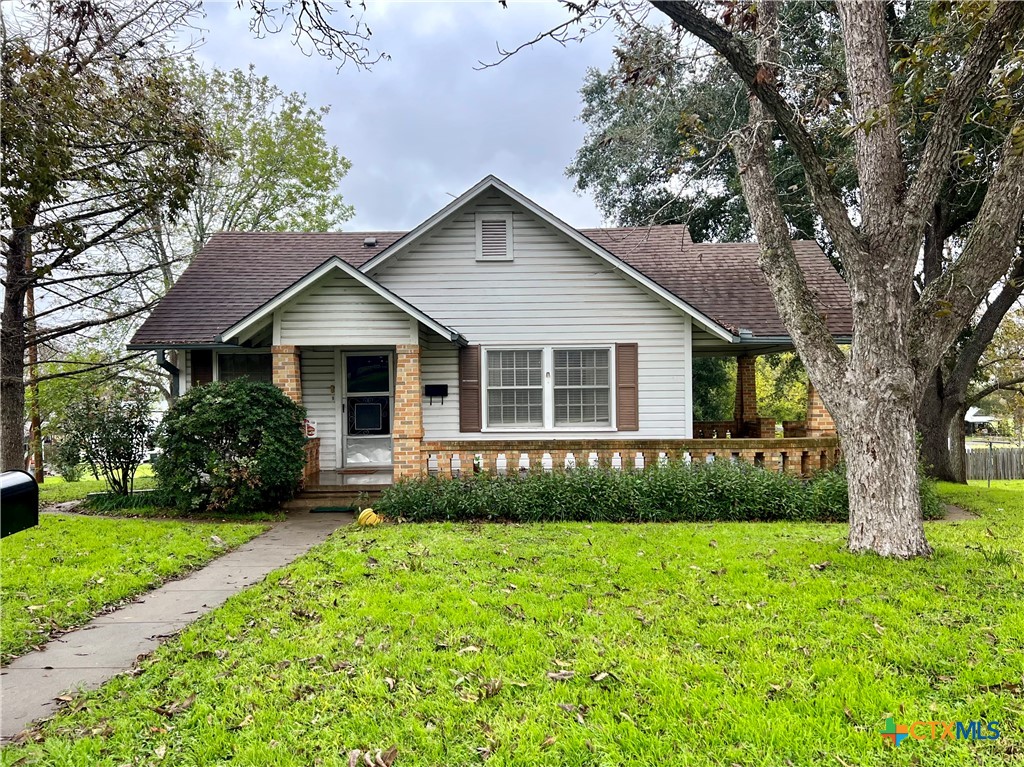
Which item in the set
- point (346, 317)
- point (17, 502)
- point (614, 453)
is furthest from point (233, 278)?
point (17, 502)

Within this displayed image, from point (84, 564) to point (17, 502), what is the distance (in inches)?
243

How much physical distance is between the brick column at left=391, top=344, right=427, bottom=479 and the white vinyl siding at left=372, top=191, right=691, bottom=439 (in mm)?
1365

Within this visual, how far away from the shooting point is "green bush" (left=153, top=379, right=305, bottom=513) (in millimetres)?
8812

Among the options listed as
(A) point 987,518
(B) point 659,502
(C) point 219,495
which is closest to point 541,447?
(B) point 659,502

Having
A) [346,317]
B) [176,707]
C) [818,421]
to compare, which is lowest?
[176,707]

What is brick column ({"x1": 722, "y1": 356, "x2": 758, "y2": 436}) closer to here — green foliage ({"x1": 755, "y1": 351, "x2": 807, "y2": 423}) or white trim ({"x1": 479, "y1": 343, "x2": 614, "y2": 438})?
white trim ({"x1": 479, "y1": 343, "x2": 614, "y2": 438})

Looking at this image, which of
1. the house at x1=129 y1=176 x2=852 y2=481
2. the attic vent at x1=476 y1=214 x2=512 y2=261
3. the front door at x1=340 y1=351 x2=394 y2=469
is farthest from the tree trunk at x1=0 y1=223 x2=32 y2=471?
the attic vent at x1=476 y1=214 x2=512 y2=261

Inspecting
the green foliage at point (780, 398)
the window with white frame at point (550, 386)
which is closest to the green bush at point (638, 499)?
the window with white frame at point (550, 386)

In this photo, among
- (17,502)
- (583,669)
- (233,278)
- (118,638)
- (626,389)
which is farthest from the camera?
(233,278)

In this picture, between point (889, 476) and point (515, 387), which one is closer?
point (889, 476)

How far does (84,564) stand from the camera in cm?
608

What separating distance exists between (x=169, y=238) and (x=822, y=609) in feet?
82.9

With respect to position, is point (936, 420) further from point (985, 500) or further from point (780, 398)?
point (780, 398)

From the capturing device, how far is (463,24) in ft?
22.6
